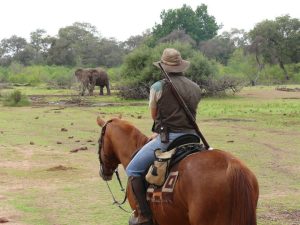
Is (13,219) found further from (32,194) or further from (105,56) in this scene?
(105,56)

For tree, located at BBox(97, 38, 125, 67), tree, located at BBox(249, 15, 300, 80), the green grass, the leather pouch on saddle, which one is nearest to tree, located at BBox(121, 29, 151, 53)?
tree, located at BBox(97, 38, 125, 67)

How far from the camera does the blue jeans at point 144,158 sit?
5422 mm

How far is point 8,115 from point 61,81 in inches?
983

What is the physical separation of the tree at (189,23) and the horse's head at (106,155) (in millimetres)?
66012

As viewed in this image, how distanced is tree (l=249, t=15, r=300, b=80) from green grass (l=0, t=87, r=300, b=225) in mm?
30073

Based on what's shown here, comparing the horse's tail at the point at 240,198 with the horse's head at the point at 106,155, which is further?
the horse's head at the point at 106,155

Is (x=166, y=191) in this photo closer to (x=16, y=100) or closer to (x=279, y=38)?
(x=16, y=100)

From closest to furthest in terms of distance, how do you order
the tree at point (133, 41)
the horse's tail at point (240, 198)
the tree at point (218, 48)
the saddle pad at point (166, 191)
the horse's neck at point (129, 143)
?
the horse's tail at point (240, 198) → the saddle pad at point (166, 191) → the horse's neck at point (129, 143) → the tree at point (218, 48) → the tree at point (133, 41)

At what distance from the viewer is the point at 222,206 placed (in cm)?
461

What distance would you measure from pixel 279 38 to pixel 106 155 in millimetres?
50265

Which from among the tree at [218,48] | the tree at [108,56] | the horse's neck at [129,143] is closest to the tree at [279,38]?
the tree at [218,48]

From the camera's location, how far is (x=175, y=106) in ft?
17.4

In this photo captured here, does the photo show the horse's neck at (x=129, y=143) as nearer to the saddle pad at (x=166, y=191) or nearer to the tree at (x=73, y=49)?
the saddle pad at (x=166, y=191)

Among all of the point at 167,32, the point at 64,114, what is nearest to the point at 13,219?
the point at 64,114
